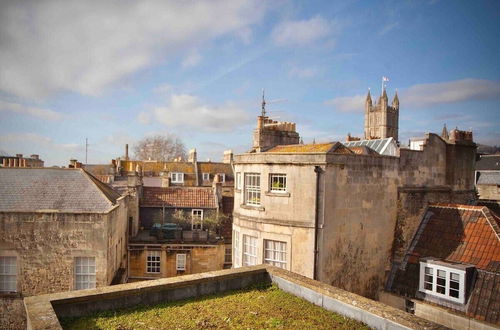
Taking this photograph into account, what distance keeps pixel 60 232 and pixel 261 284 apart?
49.4ft

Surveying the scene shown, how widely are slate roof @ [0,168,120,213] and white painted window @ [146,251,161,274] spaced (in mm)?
5893

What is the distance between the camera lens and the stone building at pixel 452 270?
12.1m

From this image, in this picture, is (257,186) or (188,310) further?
(257,186)

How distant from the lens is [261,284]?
28.7 ft

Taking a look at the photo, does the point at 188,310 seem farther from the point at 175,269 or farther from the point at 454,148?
the point at 175,269

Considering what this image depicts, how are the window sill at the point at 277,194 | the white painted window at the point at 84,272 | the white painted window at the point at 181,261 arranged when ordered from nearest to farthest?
the window sill at the point at 277,194, the white painted window at the point at 84,272, the white painted window at the point at 181,261

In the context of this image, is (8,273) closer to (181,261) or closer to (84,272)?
(84,272)

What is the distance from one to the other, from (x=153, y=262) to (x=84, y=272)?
7.33 m

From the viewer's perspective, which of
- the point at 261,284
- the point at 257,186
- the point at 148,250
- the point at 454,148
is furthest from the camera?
the point at 148,250

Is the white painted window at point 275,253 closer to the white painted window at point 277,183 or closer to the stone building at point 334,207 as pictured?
the stone building at point 334,207

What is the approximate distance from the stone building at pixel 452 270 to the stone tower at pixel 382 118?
73509mm

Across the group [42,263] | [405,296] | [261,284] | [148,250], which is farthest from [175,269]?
[261,284]

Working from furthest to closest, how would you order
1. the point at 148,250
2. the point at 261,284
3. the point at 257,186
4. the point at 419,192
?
the point at 148,250, the point at 419,192, the point at 257,186, the point at 261,284

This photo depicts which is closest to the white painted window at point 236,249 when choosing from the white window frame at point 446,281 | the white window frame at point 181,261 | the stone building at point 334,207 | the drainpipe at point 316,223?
the stone building at point 334,207
